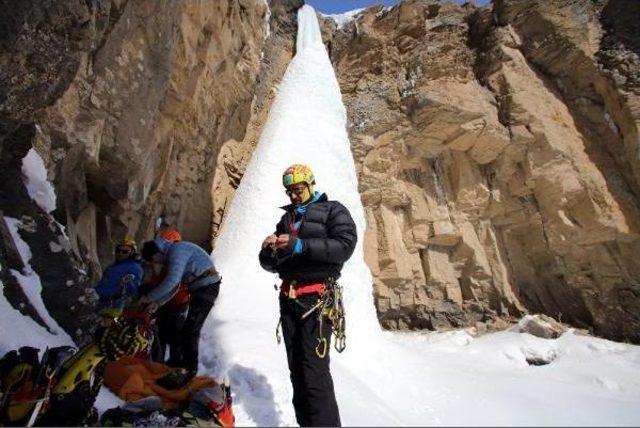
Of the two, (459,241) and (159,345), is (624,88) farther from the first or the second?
(159,345)

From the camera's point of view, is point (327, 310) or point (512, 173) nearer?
point (327, 310)

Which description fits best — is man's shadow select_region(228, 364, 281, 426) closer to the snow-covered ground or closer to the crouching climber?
the snow-covered ground

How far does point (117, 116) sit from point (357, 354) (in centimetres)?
447

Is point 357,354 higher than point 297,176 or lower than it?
lower

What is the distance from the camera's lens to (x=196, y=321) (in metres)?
3.48

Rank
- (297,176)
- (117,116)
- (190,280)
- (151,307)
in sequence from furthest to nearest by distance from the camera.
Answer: (117,116), (190,280), (151,307), (297,176)

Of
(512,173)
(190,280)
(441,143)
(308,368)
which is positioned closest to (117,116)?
(190,280)

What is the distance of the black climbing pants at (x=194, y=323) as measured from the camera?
3424 mm

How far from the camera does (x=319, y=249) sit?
7.79 feet

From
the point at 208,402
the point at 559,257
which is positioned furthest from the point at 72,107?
the point at 559,257

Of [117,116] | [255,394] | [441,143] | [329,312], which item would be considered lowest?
[255,394]

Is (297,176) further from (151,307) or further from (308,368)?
(151,307)

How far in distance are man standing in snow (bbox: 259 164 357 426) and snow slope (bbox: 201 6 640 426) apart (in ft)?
1.87

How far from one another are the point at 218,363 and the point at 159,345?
1.83 ft
